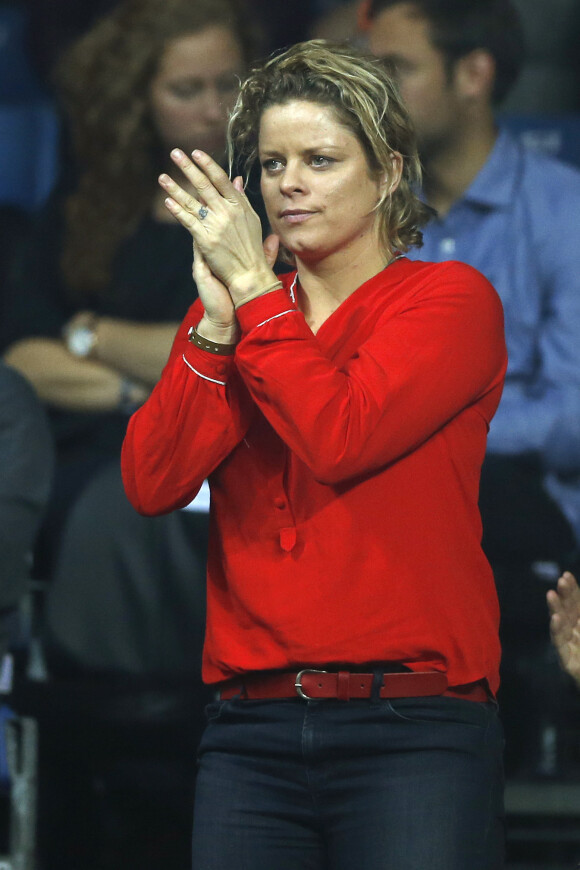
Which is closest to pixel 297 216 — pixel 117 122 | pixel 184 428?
pixel 184 428

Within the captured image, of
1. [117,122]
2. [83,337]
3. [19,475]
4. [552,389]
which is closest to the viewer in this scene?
[19,475]

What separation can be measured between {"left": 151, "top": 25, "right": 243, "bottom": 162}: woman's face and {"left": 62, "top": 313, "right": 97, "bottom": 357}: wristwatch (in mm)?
470

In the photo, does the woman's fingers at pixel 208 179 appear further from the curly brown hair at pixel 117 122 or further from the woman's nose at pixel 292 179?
the curly brown hair at pixel 117 122

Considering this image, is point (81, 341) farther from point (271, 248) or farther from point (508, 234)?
point (271, 248)

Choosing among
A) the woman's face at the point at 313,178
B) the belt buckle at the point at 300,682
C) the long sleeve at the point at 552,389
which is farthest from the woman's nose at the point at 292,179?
the long sleeve at the point at 552,389

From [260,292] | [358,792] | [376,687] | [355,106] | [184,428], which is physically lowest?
[358,792]

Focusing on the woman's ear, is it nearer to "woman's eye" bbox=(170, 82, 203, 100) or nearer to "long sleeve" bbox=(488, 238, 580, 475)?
"long sleeve" bbox=(488, 238, 580, 475)

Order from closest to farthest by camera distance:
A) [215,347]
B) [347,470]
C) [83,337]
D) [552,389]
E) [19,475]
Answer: [347,470] < [215,347] < [19,475] < [552,389] < [83,337]

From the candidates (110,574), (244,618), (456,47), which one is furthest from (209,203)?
(456,47)

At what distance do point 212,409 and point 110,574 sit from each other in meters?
1.24

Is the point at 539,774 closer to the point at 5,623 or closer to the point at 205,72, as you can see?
the point at 5,623

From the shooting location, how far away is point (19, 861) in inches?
96.6

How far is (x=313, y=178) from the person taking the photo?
1.48 meters

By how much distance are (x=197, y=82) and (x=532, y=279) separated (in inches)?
36.5
